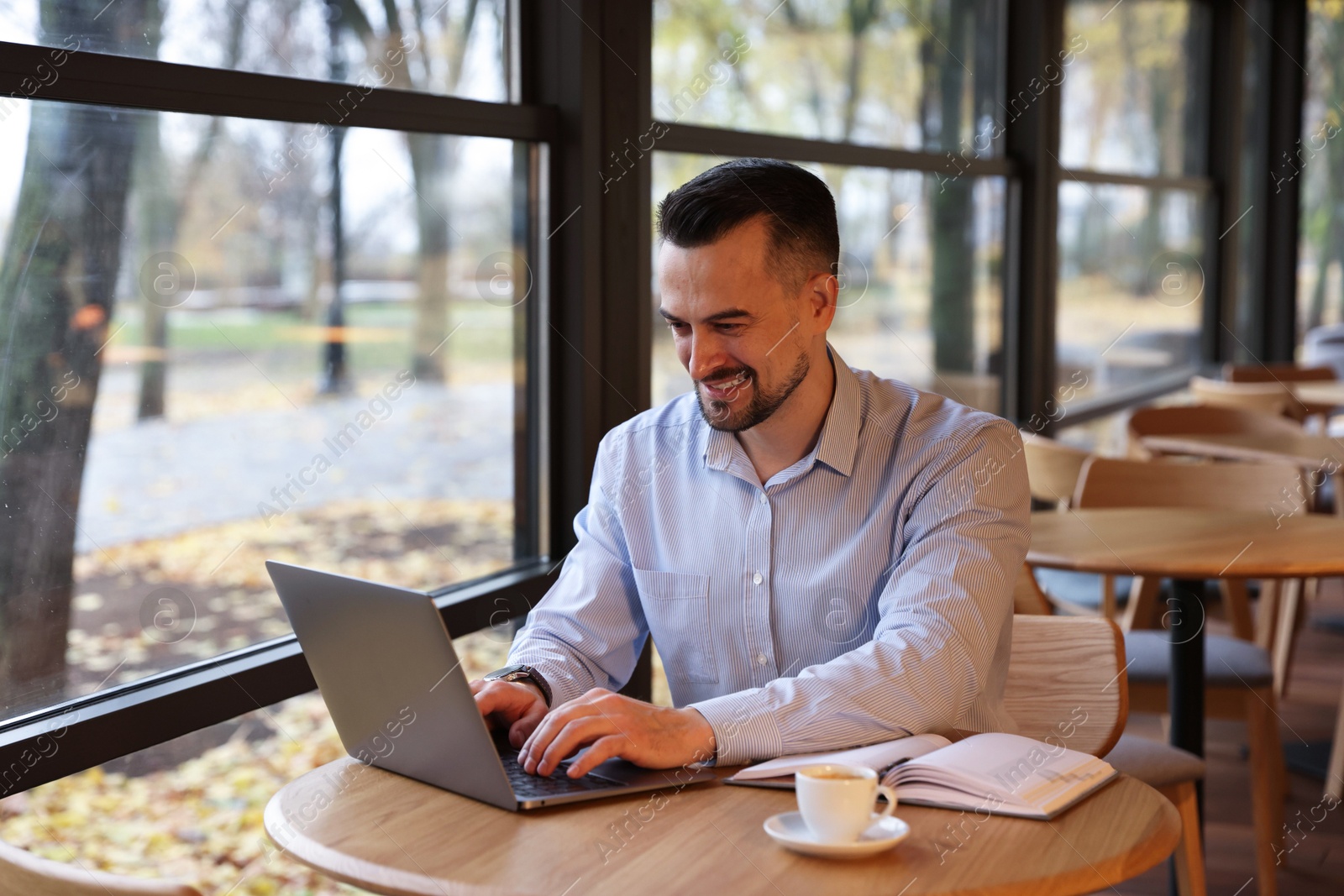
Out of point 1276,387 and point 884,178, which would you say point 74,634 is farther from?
point 1276,387

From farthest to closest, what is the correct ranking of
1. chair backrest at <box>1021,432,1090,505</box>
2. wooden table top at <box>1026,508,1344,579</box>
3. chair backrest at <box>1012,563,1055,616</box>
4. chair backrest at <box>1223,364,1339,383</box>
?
chair backrest at <box>1223,364,1339,383</box> → chair backrest at <box>1021,432,1090,505</box> → wooden table top at <box>1026,508,1344,579</box> → chair backrest at <box>1012,563,1055,616</box>

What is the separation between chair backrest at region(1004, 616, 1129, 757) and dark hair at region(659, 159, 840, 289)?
2.06ft

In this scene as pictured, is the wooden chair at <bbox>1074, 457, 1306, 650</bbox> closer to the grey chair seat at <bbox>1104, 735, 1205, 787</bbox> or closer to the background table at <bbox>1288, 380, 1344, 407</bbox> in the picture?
the grey chair seat at <bbox>1104, 735, 1205, 787</bbox>

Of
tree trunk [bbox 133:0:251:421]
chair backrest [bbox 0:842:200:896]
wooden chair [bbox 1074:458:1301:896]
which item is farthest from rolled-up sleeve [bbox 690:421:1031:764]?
tree trunk [bbox 133:0:251:421]

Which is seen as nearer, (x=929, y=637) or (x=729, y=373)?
(x=929, y=637)

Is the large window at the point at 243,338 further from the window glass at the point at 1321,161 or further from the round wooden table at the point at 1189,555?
the window glass at the point at 1321,161

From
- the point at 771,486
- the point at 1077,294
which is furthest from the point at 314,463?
the point at 1077,294

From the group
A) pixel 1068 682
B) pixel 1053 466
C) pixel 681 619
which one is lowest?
pixel 1068 682

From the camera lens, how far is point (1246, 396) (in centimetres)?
512

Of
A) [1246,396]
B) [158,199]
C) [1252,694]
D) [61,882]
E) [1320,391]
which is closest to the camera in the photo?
[61,882]

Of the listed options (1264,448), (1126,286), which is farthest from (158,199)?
(1126,286)

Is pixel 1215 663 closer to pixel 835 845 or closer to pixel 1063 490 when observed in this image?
pixel 1063 490

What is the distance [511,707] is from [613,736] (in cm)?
22

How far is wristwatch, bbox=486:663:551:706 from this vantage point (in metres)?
1.61
